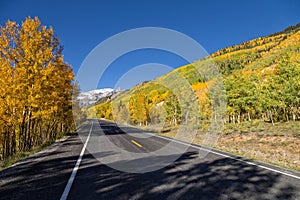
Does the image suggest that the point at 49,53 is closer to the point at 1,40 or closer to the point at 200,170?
the point at 1,40

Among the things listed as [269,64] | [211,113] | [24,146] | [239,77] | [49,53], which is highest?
[269,64]

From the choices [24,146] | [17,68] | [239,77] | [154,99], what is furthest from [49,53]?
[154,99]

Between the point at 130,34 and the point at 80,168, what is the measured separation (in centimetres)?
1925

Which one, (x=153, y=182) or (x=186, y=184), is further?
(x=153, y=182)

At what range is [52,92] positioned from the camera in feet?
44.3

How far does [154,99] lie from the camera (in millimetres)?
63938

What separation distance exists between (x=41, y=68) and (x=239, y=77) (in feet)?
120

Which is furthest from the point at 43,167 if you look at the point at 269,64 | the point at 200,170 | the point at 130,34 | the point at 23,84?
the point at 269,64

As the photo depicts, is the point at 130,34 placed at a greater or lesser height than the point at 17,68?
greater

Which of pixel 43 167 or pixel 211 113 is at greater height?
pixel 211 113

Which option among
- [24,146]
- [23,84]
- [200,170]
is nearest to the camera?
[200,170]

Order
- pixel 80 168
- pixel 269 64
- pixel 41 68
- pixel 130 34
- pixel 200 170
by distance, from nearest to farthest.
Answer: pixel 200 170
pixel 80 168
pixel 41 68
pixel 130 34
pixel 269 64

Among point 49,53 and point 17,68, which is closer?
point 17,68

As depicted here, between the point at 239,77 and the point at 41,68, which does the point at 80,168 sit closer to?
the point at 41,68
